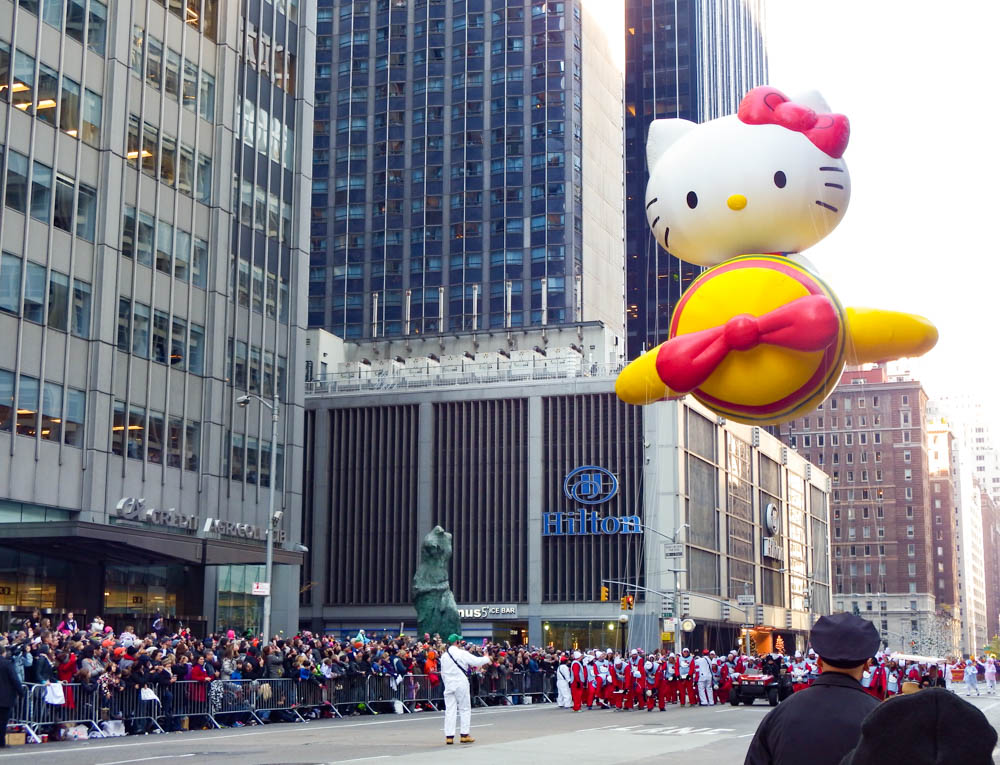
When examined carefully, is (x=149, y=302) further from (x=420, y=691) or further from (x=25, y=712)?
(x=25, y=712)

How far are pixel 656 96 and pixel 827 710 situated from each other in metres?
147

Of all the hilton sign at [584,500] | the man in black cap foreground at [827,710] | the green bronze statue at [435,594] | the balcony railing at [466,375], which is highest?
the balcony railing at [466,375]

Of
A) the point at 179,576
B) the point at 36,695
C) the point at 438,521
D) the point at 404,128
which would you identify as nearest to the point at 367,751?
the point at 36,695

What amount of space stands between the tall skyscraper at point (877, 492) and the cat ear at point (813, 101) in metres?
151

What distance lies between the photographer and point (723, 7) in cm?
15975

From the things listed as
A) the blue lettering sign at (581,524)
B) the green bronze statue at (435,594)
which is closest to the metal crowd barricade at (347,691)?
the green bronze statue at (435,594)

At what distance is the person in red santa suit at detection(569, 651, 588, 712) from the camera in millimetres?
35994

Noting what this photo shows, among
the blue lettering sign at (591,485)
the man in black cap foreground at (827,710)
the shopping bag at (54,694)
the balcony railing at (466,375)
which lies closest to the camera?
the man in black cap foreground at (827,710)

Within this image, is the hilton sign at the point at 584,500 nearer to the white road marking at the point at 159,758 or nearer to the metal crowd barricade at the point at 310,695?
the metal crowd barricade at the point at 310,695

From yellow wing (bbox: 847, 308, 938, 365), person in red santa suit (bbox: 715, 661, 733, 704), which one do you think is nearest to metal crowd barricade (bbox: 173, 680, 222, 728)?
yellow wing (bbox: 847, 308, 938, 365)

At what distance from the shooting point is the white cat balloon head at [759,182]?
39.7ft

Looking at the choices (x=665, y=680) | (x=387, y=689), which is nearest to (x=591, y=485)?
(x=665, y=680)

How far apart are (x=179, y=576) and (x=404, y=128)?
70175 mm

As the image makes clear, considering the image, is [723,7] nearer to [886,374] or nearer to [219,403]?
[886,374]
